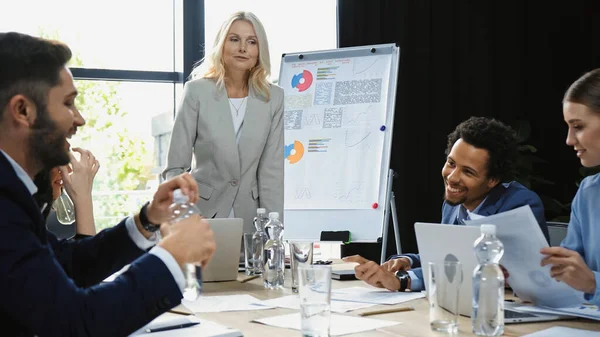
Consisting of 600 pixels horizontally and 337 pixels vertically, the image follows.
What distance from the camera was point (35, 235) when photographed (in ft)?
3.81

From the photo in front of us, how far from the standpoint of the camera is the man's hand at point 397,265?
7.39 feet

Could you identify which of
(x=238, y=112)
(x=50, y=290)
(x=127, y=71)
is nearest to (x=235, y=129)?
(x=238, y=112)

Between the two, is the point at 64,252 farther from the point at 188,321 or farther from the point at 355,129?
the point at 355,129

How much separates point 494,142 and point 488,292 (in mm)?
1324

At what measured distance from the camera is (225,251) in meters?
2.24

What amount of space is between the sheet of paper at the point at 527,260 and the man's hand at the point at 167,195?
0.69 meters

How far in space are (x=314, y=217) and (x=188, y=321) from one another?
2.81m

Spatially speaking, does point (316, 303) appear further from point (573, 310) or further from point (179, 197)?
point (573, 310)

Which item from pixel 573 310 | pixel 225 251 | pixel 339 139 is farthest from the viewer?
pixel 339 139

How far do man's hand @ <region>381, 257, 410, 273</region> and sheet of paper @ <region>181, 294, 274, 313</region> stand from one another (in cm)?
54

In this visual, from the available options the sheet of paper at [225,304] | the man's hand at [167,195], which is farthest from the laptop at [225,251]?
the man's hand at [167,195]

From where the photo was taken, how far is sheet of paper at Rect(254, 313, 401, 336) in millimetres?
1472

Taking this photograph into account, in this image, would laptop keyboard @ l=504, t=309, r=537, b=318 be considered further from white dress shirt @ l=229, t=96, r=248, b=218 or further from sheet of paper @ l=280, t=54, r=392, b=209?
sheet of paper @ l=280, t=54, r=392, b=209

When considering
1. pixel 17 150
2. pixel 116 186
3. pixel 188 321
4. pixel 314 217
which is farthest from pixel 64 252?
pixel 116 186
